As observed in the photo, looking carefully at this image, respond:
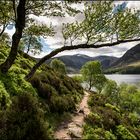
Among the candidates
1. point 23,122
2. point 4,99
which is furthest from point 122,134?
point 23,122

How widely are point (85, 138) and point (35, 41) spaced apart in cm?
7249

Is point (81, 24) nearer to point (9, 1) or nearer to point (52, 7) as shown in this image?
point (52, 7)

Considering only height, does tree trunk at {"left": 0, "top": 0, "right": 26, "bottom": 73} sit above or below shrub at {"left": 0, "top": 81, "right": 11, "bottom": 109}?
above

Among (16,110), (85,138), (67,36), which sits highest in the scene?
(67,36)

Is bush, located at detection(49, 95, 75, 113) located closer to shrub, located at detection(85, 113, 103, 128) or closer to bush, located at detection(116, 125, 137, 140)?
shrub, located at detection(85, 113, 103, 128)

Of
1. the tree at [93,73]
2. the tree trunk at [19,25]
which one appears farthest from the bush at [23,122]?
the tree at [93,73]

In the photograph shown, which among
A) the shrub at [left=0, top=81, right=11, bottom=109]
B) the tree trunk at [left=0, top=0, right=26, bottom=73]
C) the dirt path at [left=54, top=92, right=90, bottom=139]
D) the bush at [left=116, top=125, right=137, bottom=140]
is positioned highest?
the tree trunk at [left=0, top=0, right=26, bottom=73]

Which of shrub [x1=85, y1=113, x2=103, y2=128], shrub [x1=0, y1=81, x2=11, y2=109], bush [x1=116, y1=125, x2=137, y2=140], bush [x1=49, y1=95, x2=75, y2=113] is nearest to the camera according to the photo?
shrub [x1=0, y1=81, x2=11, y2=109]

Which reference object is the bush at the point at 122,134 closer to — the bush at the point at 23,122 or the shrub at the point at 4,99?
the bush at the point at 23,122

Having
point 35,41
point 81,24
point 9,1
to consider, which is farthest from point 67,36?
point 35,41

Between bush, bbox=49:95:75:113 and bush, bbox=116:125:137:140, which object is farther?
bush, bbox=49:95:75:113

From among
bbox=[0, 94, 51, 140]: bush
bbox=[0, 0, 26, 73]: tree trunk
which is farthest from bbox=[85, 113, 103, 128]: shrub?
bbox=[0, 0, 26, 73]: tree trunk

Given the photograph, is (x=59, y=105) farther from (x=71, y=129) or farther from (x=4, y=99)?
(x=4, y=99)

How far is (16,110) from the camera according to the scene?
13.9 m
